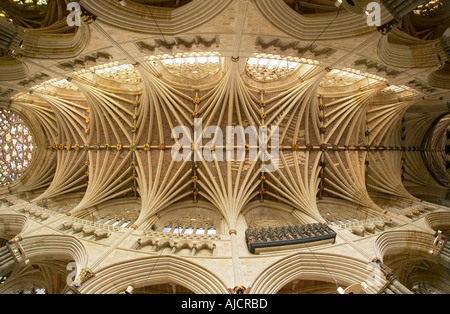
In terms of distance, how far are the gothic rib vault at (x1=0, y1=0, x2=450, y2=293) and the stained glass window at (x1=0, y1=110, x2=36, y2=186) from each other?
0.41m

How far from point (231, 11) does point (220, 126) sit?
24.1 feet

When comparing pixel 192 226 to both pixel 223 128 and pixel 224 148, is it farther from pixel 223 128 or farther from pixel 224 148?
pixel 223 128

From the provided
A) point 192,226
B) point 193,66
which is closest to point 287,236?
point 192,226

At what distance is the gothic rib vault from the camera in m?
6.80

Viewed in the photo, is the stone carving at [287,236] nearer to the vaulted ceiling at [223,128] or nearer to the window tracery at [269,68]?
the vaulted ceiling at [223,128]

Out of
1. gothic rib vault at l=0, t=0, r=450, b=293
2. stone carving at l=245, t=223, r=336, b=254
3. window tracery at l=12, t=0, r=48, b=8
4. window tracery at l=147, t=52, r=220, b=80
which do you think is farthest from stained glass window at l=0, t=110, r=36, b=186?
stone carving at l=245, t=223, r=336, b=254

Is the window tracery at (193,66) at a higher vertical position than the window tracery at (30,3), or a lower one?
higher

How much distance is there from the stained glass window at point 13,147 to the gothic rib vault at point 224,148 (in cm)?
41

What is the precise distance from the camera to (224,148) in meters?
13.2

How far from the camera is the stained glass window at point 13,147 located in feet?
39.1

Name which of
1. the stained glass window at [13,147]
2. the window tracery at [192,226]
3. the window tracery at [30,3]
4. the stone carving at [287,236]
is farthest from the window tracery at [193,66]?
the stone carving at [287,236]

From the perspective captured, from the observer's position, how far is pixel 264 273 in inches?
270

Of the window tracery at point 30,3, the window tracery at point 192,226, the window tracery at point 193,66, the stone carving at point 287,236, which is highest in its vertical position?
the window tracery at point 193,66

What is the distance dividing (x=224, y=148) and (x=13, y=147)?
12043 millimetres
